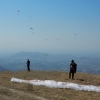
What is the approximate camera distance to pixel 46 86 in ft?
103

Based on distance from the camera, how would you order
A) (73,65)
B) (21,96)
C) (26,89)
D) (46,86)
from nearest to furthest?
Result: (21,96) → (26,89) → (46,86) → (73,65)

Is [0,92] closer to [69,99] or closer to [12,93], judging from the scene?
[12,93]

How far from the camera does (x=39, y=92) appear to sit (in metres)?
27.7

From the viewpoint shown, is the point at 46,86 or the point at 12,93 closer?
the point at 12,93

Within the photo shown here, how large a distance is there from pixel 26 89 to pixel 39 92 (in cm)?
207

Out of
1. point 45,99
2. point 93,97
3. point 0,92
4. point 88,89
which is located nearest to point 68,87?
point 88,89

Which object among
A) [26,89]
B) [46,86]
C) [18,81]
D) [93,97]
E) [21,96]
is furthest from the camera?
[18,81]

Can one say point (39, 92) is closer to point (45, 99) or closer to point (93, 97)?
point (45, 99)

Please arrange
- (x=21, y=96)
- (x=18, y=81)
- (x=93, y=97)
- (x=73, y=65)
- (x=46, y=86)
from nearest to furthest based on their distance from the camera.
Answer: (x=21, y=96), (x=93, y=97), (x=46, y=86), (x=18, y=81), (x=73, y=65)

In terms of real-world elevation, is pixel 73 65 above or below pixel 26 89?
above

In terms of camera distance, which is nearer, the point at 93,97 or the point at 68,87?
the point at 93,97

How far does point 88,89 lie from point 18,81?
10781 mm

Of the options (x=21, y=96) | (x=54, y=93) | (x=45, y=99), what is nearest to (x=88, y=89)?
(x=54, y=93)

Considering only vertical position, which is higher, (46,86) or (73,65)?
(73,65)
